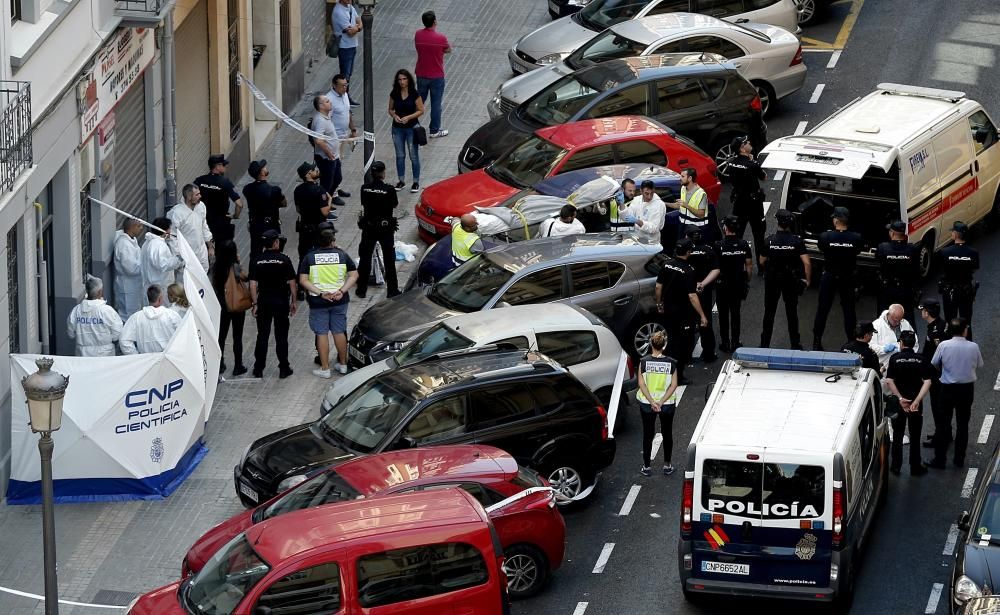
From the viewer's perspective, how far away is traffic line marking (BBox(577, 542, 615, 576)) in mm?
18719

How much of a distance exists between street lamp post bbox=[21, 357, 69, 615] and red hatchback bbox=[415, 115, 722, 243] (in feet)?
32.9

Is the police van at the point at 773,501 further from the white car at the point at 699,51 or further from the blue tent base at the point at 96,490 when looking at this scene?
the white car at the point at 699,51

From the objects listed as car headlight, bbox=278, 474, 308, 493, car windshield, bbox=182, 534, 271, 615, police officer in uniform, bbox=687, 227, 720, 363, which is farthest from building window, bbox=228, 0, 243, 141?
car windshield, bbox=182, 534, 271, 615

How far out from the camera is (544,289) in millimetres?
22422

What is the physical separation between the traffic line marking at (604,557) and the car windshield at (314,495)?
2.69 m

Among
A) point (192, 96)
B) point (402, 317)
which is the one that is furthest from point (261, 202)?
point (192, 96)

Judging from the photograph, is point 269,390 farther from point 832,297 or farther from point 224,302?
point 832,297

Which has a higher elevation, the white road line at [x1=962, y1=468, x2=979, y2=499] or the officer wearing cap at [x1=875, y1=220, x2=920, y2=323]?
the officer wearing cap at [x1=875, y1=220, x2=920, y2=323]

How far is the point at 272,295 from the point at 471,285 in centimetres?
228

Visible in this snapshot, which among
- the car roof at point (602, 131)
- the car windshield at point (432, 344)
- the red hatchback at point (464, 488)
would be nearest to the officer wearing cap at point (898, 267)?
the car roof at point (602, 131)

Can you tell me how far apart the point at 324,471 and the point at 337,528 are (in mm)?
2164

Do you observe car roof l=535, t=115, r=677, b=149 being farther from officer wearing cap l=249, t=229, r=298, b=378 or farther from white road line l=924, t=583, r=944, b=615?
white road line l=924, t=583, r=944, b=615

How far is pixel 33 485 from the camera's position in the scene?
19.9 m

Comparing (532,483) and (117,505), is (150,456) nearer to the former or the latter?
(117,505)
